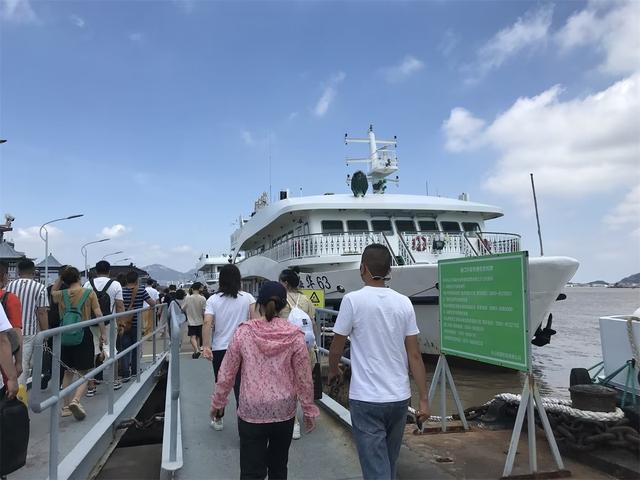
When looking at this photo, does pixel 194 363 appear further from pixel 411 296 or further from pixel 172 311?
pixel 172 311

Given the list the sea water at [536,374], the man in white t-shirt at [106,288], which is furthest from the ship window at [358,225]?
the man in white t-shirt at [106,288]

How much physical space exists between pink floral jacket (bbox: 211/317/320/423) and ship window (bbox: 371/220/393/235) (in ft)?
34.8

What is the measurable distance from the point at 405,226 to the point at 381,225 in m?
0.69

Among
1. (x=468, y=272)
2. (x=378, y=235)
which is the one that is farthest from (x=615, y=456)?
(x=378, y=235)

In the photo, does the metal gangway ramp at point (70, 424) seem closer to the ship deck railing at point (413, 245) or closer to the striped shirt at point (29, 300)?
the striped shirt at point (29, 300)

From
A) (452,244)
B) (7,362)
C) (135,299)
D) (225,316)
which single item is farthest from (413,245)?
(7,362)

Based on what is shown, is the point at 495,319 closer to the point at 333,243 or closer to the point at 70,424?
the point at 70,424

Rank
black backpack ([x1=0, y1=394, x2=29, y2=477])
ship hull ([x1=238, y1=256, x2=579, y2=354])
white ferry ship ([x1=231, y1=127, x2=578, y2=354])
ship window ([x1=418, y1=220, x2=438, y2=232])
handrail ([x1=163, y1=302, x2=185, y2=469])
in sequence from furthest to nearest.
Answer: ship window ([x1=418, y1=220, x2=438, y2=232]) → white ferry ship ([x1=231, y1=127, x2=578, y2=354]) → ship hull ([x1=238, y1=256, x2=579, y2=354]) → handrail ([x1=163, y1=302, x2=185, y2=469]) → black backpack ([x1=0, y1=394, x2=29, y2=477])

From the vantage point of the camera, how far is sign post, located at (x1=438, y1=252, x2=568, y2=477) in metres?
3.55

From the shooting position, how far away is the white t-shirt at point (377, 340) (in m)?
2.57

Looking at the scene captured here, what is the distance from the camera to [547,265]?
26.2 ft

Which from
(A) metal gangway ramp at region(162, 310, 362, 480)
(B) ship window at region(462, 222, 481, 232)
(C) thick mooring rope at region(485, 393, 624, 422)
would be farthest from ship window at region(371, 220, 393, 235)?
(C) thick mooring rope at region(485, 393, 624, 422)

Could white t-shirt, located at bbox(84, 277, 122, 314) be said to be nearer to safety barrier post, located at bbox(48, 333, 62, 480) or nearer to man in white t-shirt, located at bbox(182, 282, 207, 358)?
man in white t-shirt, located at bbox(182, 282, 207, 358)

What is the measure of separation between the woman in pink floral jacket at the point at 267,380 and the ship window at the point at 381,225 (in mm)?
10593
